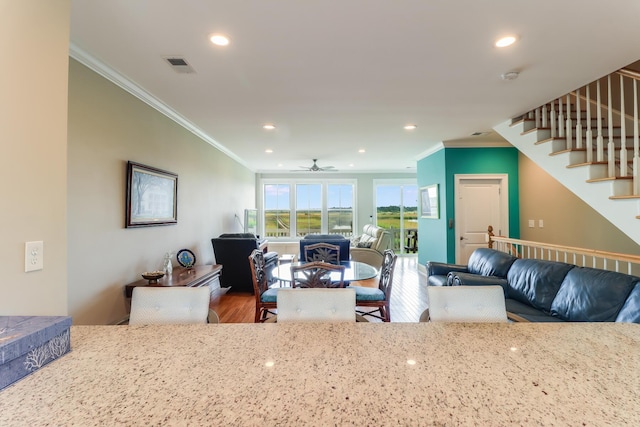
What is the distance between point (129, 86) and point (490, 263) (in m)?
4.39

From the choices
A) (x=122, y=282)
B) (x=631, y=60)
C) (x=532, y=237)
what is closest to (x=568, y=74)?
(x=631, y=60)

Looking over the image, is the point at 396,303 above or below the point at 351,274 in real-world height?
below

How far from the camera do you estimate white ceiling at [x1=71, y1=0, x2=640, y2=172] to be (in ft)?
6.23

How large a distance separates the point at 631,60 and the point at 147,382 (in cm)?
393

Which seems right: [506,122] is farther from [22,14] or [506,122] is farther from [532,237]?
[22,14]

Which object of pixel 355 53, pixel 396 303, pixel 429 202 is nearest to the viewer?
pixel 355 53

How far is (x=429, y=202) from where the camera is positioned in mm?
6152

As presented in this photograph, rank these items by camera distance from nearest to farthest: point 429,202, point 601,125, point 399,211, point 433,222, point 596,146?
point 601,125
point 596,146
point 433,222
point 429,202
point 399,211

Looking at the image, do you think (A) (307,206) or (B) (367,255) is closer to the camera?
(B) (367,255)

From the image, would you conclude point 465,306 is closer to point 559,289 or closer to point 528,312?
point 528,312

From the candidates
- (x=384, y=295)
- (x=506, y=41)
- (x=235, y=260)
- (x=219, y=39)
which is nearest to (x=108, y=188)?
(x=219, y=39)

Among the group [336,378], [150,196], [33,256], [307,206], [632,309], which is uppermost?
[307,206]

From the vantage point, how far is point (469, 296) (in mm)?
1457

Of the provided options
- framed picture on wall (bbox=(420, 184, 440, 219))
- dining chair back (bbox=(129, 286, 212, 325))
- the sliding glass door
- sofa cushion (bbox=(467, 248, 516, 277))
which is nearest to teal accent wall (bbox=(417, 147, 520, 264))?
framed picture on wall (bbox=(420, 184, 440, 219))
